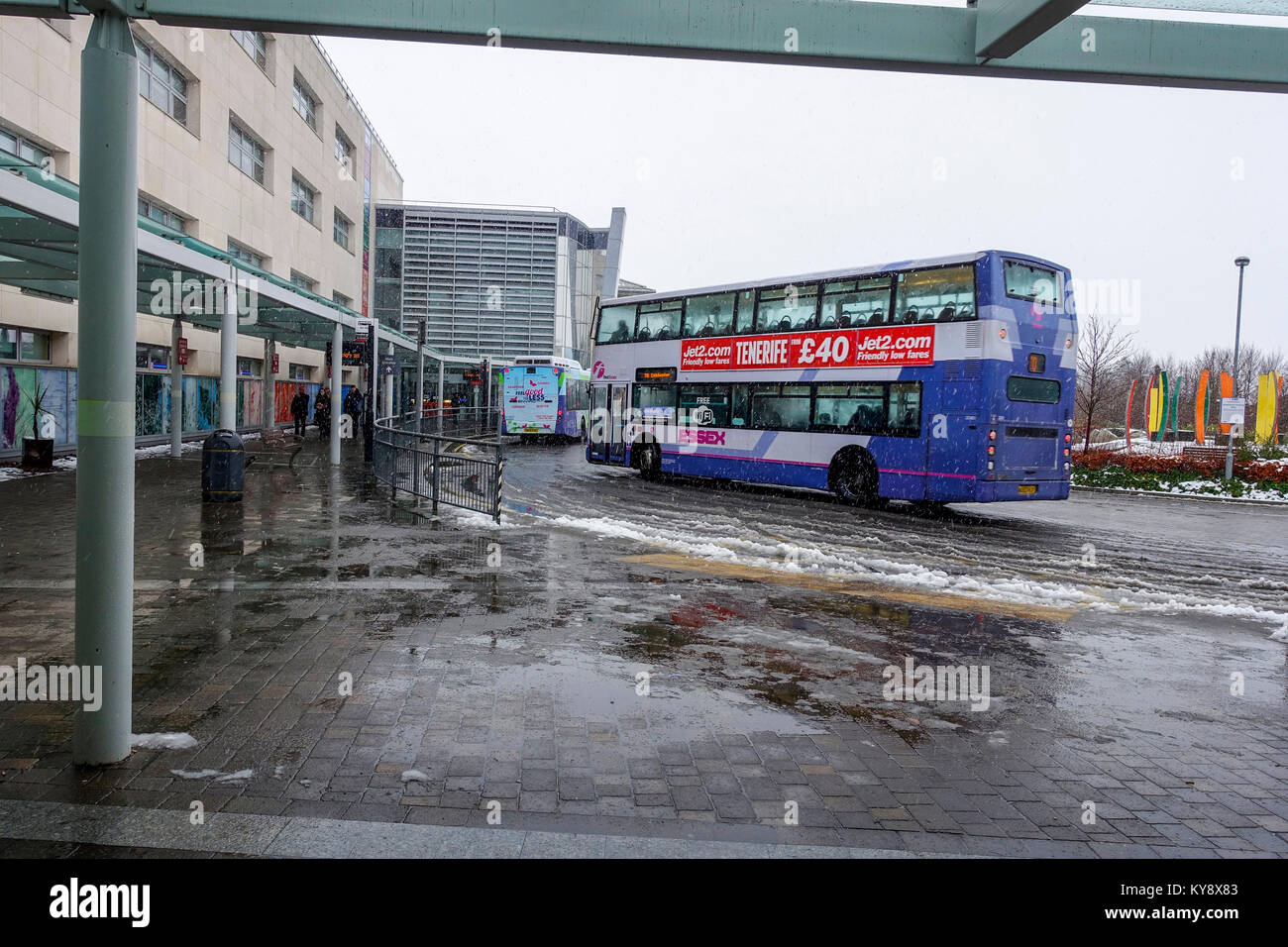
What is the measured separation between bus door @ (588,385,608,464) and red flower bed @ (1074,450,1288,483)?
14976 mm

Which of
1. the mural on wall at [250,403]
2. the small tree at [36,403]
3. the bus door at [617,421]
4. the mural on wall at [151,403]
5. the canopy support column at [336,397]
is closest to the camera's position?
the small tree at [36,403]

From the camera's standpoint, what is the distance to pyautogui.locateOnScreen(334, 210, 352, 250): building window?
153ft

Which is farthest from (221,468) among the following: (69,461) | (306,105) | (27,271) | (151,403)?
(306,105)

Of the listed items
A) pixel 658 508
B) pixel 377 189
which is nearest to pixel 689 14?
pixel 658 508

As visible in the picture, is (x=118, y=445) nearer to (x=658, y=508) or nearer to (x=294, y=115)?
(x=658, y=508)

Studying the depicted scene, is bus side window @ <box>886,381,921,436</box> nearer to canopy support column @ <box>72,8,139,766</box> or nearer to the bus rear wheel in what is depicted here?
the bus rear wheel

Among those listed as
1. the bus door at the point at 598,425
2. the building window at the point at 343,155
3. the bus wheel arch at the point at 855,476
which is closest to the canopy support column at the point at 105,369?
the bus wheel arch at the point at 855,476

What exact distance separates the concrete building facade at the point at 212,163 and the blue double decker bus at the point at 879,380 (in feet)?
42.0

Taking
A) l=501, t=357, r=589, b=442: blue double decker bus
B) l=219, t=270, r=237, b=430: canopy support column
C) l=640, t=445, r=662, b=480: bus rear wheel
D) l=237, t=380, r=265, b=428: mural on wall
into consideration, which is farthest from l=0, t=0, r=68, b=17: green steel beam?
l=501, t=357, r=589, b=442: blue double decker bus

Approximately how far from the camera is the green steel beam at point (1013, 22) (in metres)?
3.69

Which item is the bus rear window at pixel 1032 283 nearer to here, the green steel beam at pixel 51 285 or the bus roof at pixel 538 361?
the green steel beam at pixel 51 285

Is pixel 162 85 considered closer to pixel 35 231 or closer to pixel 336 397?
pixel 336 397

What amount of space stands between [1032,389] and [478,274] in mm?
57443

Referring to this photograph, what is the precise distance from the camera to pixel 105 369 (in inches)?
159
